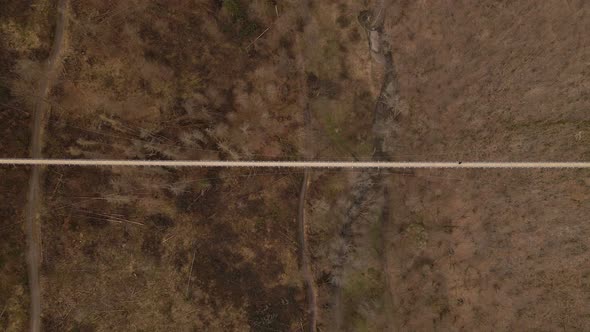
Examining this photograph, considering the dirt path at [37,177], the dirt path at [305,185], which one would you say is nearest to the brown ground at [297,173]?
the dirt path at [305,185]

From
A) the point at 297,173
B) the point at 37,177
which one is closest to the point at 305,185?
the point at 297,173

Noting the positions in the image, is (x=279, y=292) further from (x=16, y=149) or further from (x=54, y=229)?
(x=16, y=149)

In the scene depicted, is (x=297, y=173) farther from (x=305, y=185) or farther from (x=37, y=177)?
(x=37, y=177)

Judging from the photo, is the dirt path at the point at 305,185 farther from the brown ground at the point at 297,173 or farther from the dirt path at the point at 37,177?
the dirt path at the point at 37,177

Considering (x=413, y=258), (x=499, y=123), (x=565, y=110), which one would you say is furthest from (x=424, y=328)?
(x=565, y=110)

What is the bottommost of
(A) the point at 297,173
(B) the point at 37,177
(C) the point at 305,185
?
(B) the point at 37,177
